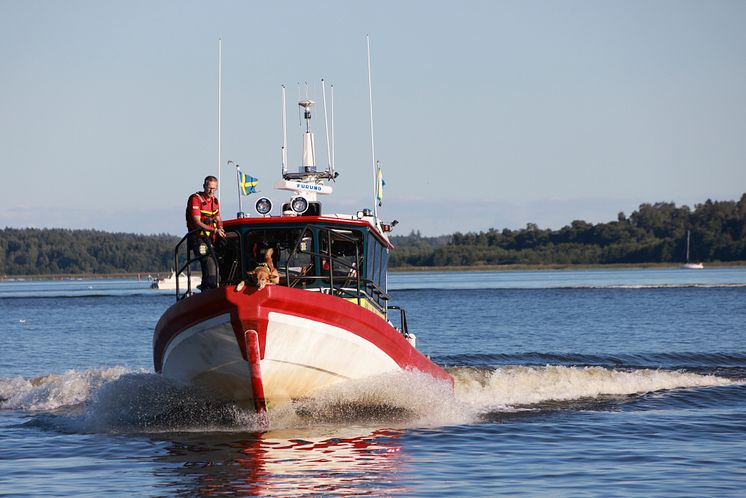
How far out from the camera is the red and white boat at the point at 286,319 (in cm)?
1391

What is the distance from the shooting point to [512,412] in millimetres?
18016

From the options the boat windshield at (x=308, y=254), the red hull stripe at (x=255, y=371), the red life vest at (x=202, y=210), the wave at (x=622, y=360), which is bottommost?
the wave at (x=622, y=360)

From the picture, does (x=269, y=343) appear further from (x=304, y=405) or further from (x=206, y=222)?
(x=206, y=222)

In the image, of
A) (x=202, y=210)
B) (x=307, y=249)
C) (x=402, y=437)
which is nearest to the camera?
(x=402, y=437)

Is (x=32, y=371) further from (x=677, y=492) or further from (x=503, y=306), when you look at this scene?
(x=503, y=306)

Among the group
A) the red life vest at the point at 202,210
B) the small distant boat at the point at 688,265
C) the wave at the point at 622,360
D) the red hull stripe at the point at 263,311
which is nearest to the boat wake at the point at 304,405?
the red hull stripe at the point at 263,311

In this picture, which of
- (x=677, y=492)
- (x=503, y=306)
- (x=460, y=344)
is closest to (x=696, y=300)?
(x=503, y=306)

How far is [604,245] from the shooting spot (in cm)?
19550

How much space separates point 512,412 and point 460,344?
1668 centimetres

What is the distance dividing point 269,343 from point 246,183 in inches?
207

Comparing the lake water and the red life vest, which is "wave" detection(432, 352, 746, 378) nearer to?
the lake water

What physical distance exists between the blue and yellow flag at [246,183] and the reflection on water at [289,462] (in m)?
4.80

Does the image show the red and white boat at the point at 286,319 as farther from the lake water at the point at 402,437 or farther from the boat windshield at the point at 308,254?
the lake water at the point at 402,437

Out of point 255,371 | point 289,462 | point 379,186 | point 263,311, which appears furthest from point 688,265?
point 289,462
